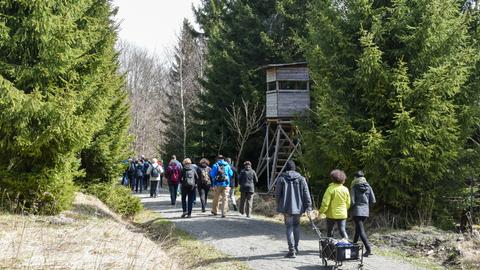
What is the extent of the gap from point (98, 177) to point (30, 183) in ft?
18.9

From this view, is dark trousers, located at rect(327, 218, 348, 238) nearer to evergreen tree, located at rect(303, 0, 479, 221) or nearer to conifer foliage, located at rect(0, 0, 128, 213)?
evergreen tree, located at rect(303, 0, 479, 221)

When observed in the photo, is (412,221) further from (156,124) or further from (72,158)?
(156,124)

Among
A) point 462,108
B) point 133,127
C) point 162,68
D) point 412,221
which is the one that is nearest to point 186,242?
point 412,221

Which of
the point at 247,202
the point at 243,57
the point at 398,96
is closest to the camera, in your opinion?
the point at 398,96

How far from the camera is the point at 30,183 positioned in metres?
10.6

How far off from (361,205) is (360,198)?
160 millimetres

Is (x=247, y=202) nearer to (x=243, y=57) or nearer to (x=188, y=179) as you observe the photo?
(x=188, y=179)

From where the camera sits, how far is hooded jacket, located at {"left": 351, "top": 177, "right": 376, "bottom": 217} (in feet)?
31.3

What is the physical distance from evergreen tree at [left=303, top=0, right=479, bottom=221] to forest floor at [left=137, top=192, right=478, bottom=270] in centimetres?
196

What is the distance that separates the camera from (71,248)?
22.9 feet

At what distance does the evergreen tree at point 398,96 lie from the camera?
474 inches

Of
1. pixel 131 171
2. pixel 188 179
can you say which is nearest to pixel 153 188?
pixel 131 171

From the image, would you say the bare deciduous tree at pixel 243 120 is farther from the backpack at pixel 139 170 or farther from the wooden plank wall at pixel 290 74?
the backpack at pixel 139 170

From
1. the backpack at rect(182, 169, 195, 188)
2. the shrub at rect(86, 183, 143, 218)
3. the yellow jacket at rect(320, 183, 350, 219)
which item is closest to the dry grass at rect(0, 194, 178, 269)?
the yellow jacket at rect(320, 183, 350, 219)
